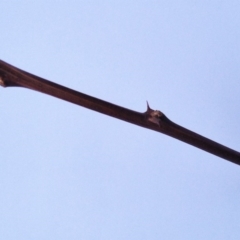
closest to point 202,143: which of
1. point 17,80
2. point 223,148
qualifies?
point 223,148

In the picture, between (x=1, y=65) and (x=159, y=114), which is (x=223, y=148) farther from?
(x=1, y=65)

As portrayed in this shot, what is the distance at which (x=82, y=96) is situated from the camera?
0.55 metres

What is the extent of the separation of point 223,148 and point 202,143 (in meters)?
0.03

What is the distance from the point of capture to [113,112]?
1.84ft

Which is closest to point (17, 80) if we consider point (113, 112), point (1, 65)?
point (1, 65)

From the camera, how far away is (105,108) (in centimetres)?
56

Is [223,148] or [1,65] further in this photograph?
[223,148]

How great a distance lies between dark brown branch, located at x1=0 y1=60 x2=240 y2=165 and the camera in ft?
1.71

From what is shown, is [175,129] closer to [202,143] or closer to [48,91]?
[202,143]

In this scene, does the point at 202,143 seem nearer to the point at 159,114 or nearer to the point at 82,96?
the point at 159,114

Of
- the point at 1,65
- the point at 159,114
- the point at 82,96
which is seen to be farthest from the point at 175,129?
the point at 1,65

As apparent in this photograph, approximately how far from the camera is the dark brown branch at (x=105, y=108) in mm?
522

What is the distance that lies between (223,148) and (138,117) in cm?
14

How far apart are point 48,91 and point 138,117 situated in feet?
0.41
